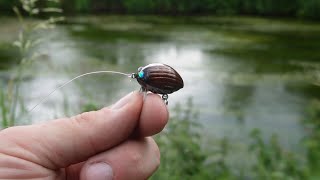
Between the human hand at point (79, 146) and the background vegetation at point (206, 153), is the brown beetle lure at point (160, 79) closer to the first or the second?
the human hand at point (79, 146)

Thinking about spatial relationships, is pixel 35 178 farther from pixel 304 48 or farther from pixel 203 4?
pixel 203 4

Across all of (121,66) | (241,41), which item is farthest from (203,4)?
(121,66)

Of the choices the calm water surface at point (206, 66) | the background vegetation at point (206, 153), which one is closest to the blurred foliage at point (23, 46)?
the background vegetation at point (206, 153)

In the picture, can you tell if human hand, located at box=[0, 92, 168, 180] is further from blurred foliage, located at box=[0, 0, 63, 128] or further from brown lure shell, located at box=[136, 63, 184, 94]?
blurred foliage, located at box=[0, 0, 63, 128]

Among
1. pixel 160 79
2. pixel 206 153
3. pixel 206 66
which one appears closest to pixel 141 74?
pixel 160 79

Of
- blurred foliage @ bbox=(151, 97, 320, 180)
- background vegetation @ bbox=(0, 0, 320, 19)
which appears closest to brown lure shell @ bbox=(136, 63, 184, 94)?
blurred foliage @ bbox=(151, 97, 320, 180)

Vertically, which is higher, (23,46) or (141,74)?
(141,74)

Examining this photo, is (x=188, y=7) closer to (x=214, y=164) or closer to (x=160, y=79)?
(x=214, y=164)
